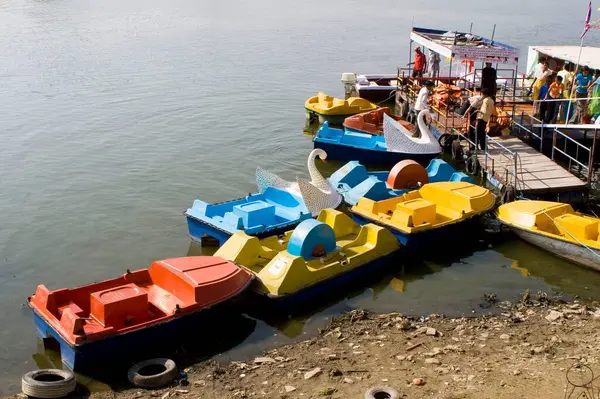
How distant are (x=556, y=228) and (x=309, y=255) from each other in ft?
17.8

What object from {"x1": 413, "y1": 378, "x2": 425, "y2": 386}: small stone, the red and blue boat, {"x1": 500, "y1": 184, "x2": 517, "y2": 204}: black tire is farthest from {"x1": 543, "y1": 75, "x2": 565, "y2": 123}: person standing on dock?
{"x1": 413, "y1": 378, "x2": 425, "y2": 386}: small stone

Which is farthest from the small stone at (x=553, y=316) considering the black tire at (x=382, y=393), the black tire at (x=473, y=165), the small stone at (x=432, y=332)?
the black tire at (x=473, y=165)

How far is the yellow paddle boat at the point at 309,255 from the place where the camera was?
12.0 metres

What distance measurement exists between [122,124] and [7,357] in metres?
16.3

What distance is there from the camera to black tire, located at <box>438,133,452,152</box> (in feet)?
70.1

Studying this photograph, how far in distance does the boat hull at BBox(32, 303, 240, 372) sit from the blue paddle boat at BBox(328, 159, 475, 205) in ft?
19.4

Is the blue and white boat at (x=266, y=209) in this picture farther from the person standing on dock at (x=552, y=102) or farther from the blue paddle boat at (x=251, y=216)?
the person standing on dock at (x=552, y=102)

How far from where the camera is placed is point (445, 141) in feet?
70.3

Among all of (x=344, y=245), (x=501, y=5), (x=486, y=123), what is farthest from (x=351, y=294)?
(x=501, y=5)

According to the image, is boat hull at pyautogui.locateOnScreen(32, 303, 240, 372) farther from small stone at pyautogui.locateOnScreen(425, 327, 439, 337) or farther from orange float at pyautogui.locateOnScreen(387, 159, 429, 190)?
orange float at pyautogui.locateOnScreen(387, 159, 429, 190)

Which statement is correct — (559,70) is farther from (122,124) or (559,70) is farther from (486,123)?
(122,124)

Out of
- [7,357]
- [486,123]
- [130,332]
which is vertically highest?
[486,123]

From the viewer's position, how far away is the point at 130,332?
10.3 m

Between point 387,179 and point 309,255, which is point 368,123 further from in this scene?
point 309,255
